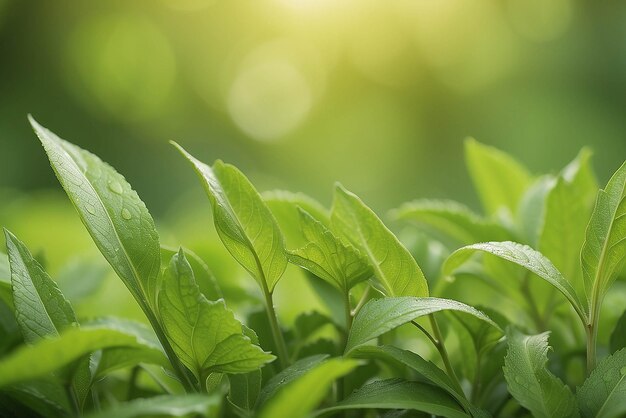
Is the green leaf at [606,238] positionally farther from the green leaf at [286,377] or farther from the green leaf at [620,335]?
the green leaf at [286,377]

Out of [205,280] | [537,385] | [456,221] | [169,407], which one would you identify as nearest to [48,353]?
[169,407]

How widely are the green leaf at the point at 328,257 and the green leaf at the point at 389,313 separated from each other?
34 mm

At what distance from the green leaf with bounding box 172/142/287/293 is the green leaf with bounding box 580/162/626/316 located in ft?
0.66

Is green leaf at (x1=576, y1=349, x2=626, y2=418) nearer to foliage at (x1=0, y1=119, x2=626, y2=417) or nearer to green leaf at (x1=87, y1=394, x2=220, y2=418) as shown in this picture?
foliage at (x1=0, y1=119, x2=626, y2=417)

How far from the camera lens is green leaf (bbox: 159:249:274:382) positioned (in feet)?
1.30

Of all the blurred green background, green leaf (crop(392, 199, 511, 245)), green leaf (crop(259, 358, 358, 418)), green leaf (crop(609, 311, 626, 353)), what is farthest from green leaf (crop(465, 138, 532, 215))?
the blurred green background

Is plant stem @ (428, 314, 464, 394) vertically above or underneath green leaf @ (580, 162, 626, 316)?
underneath

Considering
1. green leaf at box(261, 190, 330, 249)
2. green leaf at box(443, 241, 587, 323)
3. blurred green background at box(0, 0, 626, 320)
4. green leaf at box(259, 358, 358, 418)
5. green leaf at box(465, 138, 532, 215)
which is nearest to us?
green leaf at box(259, 358, 358, 418)

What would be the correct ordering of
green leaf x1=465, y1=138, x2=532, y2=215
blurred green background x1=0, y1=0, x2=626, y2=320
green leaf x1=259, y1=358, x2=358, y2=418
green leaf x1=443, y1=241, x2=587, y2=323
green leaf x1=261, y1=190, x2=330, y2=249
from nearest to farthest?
green leaf x1=259, y1=358, x2=358, y2=418 < green leaf x1=443, y1=241, x2=587, y2=323 < green leaf x1=261, y1=190, x2=330, y2=249 < green leaf x1=465, y1=138, x2=532, y2=215 < blurred green background x1=0, y1=0, x2=626, y2=320

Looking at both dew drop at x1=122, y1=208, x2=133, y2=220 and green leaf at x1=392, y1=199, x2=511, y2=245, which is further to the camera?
green leaf at x1=392, y1=199, x2=511, y2=245

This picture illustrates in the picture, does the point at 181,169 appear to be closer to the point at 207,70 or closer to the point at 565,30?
the point at 207,70

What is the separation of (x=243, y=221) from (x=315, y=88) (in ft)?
13.6

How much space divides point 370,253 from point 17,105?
3.56 metres

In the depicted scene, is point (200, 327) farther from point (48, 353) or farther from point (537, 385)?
point (537, 385)
